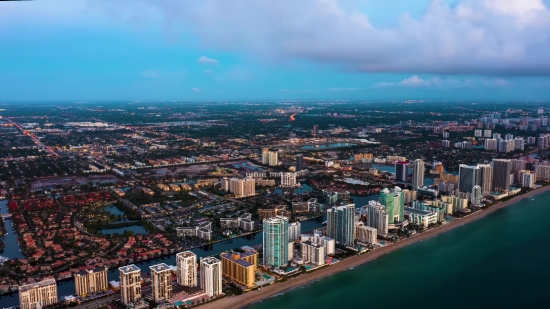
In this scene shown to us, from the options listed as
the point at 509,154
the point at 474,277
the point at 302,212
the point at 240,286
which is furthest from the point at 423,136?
the point at 240,286

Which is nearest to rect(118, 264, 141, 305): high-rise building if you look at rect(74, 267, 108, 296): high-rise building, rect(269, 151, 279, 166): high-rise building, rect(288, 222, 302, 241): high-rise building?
rect(74, 267, 108, 296): high-rise building

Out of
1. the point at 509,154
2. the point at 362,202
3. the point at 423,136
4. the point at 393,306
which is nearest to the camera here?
the point at 393,306

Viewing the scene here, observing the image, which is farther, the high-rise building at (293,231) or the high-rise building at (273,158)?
the high-rise building at (273,158)

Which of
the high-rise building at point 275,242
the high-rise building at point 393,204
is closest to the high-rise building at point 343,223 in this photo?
the high-rise building at point 275,242

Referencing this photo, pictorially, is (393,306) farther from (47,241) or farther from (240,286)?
(47,241)

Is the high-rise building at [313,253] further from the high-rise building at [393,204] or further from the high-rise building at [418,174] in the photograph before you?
the high-rise building at [418,174]
